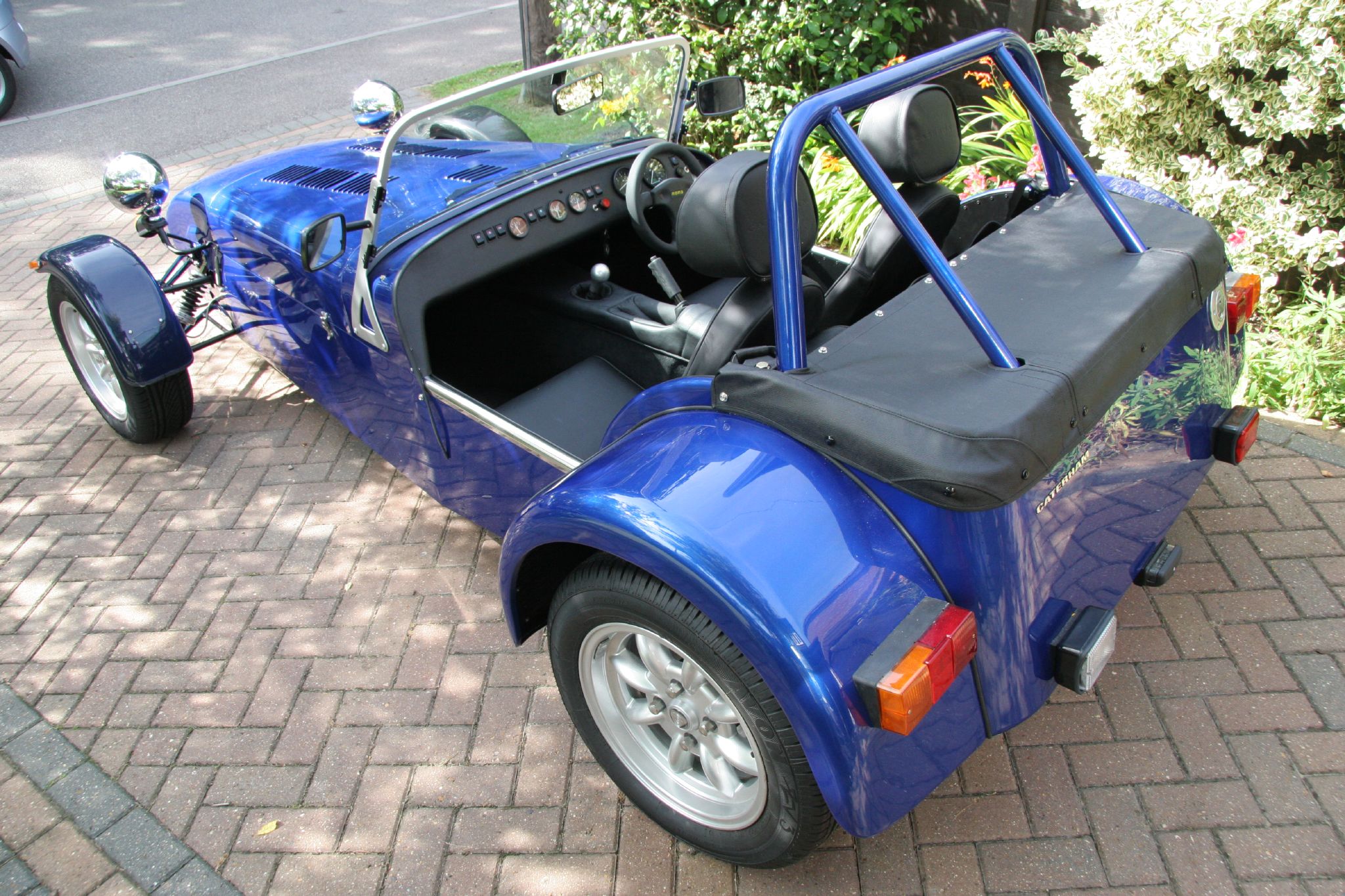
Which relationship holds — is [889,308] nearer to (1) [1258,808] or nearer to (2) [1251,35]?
(1) [1258,808]

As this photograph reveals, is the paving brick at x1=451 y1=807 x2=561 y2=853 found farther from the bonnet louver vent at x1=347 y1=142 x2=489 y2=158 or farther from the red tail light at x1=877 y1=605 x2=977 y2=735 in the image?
the bonnet louver vent at x1=347 y1=142 x2=489 y2=158

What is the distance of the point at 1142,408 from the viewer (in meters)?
2.15

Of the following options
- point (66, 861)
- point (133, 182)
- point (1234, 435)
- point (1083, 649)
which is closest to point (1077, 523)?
point (1083, 649)

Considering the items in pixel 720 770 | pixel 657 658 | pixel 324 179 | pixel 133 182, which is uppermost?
pixel 324 179

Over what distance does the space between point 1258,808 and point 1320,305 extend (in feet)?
8.75

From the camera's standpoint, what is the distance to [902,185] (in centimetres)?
254

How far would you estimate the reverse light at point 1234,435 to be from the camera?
97.1 inches

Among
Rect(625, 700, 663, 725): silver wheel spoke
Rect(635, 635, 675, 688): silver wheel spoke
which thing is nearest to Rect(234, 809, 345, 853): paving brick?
Rect(625, 700, 663, 725): silver wheel spoke

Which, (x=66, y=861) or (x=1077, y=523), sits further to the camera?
(x=66, y=861)

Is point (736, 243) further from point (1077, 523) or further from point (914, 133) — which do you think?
point (1077, 523)

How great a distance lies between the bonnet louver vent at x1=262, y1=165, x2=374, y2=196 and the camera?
140 inches

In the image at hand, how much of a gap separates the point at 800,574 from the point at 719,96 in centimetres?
234


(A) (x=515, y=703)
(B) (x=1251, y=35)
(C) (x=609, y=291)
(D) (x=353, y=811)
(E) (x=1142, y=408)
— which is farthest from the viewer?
(B) (x=1251, y=35)

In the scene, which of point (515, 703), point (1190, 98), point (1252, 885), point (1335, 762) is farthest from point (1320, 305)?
point (515, 703)
